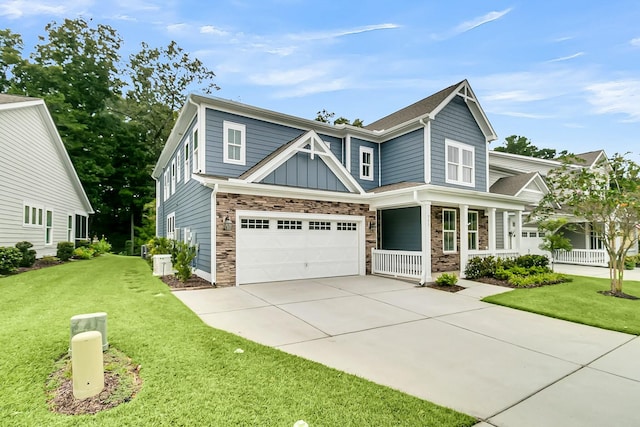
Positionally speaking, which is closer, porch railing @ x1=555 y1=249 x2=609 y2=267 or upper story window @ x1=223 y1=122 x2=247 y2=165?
upper story window @ x1=223 y1=122 x2=247 y2=165

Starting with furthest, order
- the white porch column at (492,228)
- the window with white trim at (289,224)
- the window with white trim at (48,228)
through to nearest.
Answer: the window with white trim at (48,228), the white porch column at (492,228), the window with white trim at (289,224)

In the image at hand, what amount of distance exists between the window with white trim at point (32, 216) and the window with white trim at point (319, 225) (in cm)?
1202

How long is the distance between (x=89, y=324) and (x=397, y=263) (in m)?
9.70

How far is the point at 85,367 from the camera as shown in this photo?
3.15 m

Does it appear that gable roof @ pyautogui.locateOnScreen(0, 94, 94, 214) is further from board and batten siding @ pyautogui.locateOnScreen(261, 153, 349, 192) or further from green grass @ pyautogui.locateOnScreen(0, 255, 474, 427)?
green grass @ pyautogui.locateOnScreen(0, 255, 474, 427)

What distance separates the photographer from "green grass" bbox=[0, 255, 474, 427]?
2.85 metres

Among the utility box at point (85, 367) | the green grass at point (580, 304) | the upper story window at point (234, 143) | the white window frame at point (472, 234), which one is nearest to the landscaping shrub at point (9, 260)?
the upper story window at point (234, 143)

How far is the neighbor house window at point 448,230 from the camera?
1412cm

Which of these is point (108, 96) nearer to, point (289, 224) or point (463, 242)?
point (289, 224)

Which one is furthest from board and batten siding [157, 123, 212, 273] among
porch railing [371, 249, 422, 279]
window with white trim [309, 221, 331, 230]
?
porch railing [371, 249, 422, 279]

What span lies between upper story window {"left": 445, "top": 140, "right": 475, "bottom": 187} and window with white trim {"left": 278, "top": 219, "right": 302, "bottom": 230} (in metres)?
6.95

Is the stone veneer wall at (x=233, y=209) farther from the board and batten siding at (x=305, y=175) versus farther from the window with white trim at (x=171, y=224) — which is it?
the window with white trim at (x=171, y=224)

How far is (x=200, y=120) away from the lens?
11023mm

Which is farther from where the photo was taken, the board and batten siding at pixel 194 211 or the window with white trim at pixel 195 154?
the window with white trim at pixel 195 154
